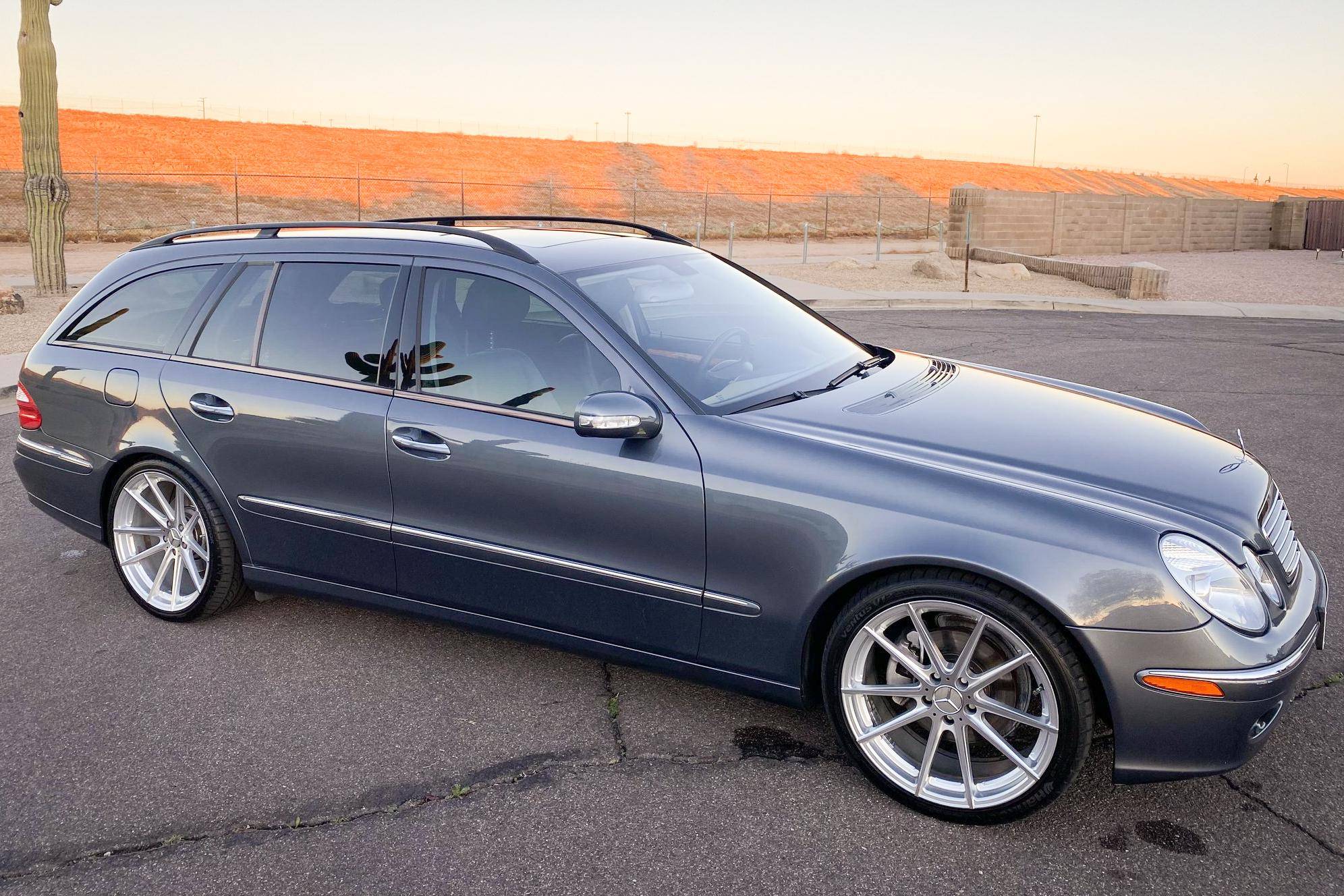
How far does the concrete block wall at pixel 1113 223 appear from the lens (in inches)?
1125

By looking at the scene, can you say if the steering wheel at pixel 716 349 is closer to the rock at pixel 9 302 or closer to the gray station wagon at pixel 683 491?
the gray station wagon at pixel 683 491

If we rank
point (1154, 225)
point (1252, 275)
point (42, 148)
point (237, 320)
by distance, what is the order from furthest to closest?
point (1154, 225) < point (1252, 275) < point (42, 148) < point (237, 320)

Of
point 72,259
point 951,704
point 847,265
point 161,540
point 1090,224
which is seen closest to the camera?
point 951,704

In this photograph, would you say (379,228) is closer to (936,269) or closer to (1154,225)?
(936,269)

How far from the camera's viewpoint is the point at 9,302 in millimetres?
14984

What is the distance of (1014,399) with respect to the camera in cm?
402

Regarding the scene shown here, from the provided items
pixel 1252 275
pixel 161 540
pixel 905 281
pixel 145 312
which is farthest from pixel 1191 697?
pixel 1252 275

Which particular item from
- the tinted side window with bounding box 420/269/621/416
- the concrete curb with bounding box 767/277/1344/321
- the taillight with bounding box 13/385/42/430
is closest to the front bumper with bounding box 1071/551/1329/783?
the tinted side window with bounding box 420/269/621/416

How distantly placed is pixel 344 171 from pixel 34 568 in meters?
60.4

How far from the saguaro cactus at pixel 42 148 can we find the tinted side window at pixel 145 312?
43.7 feet

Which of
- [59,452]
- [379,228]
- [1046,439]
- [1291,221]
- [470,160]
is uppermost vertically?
[470,160]

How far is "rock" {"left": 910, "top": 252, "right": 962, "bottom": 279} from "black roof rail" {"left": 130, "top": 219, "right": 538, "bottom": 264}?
1863cm

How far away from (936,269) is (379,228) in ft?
64.1

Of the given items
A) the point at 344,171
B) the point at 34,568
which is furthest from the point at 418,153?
the point at 34,568
